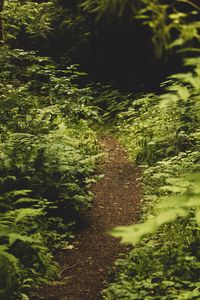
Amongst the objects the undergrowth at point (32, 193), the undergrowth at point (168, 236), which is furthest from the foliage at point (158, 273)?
the undergrowth at point (32, 193)

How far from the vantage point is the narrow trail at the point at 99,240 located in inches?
208

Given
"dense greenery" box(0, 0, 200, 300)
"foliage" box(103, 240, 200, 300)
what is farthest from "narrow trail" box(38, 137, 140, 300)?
"foliage" box(103, 240, 200, 300)

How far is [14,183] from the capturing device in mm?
6730

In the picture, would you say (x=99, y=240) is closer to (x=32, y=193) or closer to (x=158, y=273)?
(x=32, y=193)

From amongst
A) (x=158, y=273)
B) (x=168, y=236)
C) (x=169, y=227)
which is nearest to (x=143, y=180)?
(x=169, y=227)

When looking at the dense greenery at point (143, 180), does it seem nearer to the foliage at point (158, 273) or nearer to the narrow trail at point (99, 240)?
the foliage at point (158, 273)

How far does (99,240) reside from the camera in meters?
6.56

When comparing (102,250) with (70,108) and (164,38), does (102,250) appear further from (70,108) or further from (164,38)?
(70,108)

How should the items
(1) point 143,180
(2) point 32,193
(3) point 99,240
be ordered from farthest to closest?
1. (1) point 143,180
2. (2) point 32,193
3. (3) point 99,240

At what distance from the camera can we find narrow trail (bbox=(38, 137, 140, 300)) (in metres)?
5.28

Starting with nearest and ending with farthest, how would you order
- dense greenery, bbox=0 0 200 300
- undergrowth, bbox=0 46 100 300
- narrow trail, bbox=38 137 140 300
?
dense greenery, bbox=0 0 200 300 < undergrowth, bbox=0 46 100 300 < narrow trail, bbox=38 137 140 300

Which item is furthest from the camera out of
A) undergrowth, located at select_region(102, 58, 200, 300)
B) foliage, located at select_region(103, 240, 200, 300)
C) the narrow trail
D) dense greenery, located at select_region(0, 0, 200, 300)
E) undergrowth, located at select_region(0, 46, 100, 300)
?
the narrow trail

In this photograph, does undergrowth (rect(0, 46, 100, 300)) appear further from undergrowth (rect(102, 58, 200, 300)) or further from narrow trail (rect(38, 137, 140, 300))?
undergrowth (rect(102, 58, 200, 300))

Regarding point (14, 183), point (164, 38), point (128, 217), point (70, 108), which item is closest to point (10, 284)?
point (14, 183)
